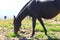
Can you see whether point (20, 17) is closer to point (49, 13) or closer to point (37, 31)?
point (37, 31)

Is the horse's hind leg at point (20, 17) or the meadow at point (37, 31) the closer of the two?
the meadow at point (37, 31)

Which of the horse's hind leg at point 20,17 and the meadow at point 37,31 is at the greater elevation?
the horse's hind leg at point 20,17

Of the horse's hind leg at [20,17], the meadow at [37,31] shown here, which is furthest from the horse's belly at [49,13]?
the meadow at [37,31]

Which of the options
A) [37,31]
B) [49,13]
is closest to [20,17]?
[37,31]

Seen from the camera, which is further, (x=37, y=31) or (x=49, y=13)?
(x=37, y=31)

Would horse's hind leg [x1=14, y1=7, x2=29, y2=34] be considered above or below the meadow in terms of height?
above

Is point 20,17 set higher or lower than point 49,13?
lower

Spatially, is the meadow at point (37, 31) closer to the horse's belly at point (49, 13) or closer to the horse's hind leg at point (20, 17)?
the horse's hind leg at point (20, 17)

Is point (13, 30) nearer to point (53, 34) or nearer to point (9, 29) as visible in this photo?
point (9, 29)

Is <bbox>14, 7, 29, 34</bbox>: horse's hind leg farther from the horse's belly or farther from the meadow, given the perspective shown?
the horse's belly

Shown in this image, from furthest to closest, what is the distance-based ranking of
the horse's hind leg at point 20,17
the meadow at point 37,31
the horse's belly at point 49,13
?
the horse's hind leg at point 20,17, the meadow at point 37,31, the horse's belly at point 49,13

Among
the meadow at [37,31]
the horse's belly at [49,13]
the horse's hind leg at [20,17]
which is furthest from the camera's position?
the horse's hind leg at [20,17]

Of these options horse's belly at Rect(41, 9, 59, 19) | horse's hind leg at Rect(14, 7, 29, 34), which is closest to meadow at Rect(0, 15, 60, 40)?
horse's hind leg at Rect(14, 7, 29, 34)

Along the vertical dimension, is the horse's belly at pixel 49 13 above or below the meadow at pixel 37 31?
above
